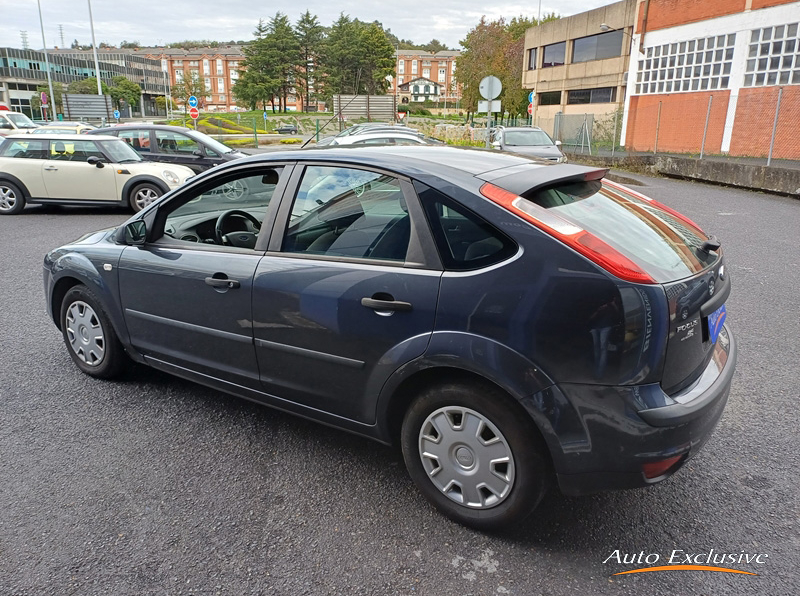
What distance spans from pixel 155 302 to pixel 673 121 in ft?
93.4

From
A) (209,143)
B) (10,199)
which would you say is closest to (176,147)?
(209,143)

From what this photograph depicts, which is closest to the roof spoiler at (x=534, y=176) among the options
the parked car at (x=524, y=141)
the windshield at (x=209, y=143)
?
the windshield at (x=209, y=143)

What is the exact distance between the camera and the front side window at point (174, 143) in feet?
45.6

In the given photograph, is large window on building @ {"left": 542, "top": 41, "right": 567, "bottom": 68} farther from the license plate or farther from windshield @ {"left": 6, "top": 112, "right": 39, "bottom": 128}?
the license plate

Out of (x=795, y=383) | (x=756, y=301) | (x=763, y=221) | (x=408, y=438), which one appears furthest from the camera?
(x=763, y=221)

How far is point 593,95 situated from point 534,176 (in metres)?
45.9

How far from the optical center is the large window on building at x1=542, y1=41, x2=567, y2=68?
47.5 meters

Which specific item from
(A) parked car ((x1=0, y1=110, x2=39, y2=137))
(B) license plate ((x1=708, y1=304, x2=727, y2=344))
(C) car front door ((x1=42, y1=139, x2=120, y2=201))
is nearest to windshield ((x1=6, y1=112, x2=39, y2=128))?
(A) parked car ((x1=0, y1=110, x2=39, y2=137))

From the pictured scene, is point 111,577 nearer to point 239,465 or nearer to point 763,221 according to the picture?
point 239,465

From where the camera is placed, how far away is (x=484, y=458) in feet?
8.43

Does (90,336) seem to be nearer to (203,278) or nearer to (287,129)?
(203,278)

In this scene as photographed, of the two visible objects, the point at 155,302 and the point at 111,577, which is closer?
the point at 111,577

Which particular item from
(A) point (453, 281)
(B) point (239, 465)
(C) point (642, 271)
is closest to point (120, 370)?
(B) point (239, 465)

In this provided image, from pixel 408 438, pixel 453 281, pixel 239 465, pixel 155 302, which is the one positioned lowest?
Answer: pixel 239 465
